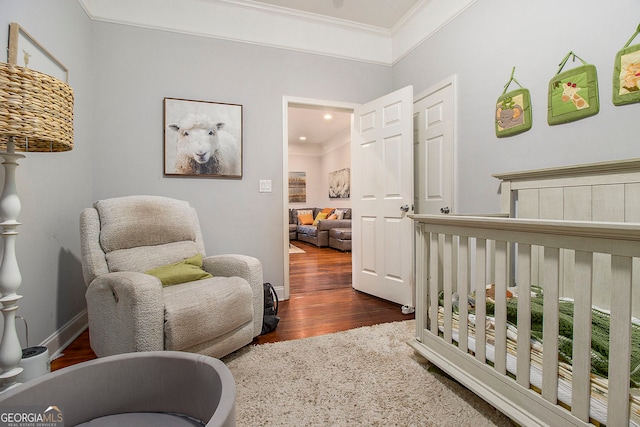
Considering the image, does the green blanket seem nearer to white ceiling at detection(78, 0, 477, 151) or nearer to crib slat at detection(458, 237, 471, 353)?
crib slat at detection(458, 237, 471, 353)

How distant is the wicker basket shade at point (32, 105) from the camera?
91cm

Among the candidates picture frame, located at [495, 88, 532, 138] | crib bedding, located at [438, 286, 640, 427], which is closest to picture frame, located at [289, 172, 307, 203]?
picture frame, located at [495, 88, 532, 138]

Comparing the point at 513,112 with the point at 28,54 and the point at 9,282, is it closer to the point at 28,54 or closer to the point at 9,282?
the point at 9,282

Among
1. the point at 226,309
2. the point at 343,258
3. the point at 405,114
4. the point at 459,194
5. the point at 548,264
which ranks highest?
the point at 405,114

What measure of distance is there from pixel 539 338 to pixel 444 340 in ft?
1.41

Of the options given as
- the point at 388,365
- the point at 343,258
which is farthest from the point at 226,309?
the point at 343,258

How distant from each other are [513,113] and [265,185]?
2.05m

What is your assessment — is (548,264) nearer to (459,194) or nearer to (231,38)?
(459,194)

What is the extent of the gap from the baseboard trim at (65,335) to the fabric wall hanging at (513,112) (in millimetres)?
3112

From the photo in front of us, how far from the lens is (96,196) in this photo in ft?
8.03

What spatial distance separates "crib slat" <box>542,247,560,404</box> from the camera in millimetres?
1003

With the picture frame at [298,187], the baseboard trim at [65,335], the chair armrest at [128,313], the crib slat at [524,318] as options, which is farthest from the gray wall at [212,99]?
the picture frame at [298,187]

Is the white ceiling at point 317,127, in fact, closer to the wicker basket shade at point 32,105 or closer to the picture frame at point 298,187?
the picture frame at point 298,187

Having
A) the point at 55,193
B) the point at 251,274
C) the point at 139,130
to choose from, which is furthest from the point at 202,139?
the point at 251,274
